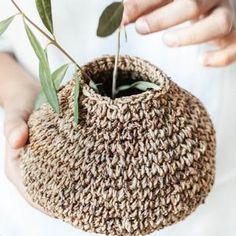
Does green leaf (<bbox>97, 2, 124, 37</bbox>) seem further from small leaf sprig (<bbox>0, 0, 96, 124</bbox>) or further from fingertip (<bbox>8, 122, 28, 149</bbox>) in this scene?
fingertip (<bbox>8, 122, 28, 149</bbox>)

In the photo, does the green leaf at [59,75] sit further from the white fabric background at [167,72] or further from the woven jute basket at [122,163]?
the white fabric background at [167,72]

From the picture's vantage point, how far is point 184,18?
52 cm

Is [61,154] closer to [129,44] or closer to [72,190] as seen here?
[72,190]

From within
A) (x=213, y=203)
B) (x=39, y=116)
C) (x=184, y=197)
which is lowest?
(x=213, y=203)

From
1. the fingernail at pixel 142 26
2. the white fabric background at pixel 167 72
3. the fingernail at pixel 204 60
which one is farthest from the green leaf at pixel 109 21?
the white fabric background at pixel 167 72

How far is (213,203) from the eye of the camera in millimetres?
857

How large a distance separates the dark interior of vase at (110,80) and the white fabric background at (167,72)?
0.24 meters

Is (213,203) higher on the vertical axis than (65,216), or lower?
lower

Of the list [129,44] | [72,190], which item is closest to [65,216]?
[72,190]

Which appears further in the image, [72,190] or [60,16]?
[60,16]

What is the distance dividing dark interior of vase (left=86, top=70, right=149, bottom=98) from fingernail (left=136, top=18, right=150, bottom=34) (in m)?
0.05

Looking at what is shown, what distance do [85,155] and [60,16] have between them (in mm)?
338

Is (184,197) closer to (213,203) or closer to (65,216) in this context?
(65,216)

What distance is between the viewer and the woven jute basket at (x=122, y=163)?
1.56 ft
